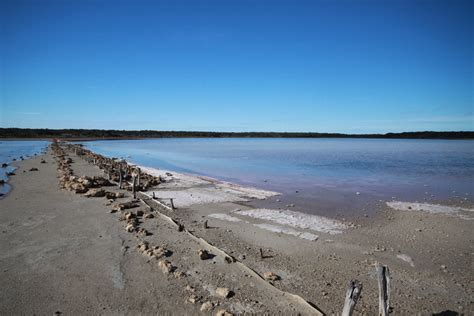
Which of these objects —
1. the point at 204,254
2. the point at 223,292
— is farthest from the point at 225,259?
the point at 223,292

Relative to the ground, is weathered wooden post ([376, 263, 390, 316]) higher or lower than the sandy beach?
higher

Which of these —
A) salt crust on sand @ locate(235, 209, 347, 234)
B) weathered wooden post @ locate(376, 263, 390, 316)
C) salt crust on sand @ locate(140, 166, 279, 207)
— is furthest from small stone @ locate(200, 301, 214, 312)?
salt crust on sand @ locate(140, 166, 279, 207)

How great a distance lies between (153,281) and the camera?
21.6 feet

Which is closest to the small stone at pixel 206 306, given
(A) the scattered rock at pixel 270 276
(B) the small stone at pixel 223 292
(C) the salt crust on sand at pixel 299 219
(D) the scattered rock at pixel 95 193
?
Result: (B) the small stone at pixel 223 292

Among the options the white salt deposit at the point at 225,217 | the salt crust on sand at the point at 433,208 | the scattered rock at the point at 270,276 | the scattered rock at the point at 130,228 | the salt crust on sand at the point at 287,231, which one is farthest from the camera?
the salt crust on sand at the point at 433,208

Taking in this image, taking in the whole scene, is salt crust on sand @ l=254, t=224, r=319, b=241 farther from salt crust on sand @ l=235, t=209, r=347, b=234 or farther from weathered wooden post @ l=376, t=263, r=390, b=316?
weathered wooden post @ l=376, t=263, r=390, b=316

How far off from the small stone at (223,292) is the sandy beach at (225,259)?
0.07 ft

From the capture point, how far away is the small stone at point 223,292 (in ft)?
19.6

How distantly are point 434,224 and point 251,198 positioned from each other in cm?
853

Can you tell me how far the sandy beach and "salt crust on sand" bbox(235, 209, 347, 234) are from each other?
4cm

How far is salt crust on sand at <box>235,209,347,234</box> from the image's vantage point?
10435mm

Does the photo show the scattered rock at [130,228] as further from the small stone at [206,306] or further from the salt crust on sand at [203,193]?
the small stone at [206,306]

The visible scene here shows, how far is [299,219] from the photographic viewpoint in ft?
37.8

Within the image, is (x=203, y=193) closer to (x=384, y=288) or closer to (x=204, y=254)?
(x=204, y=254)
